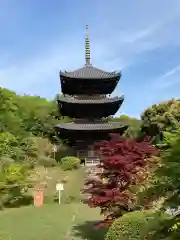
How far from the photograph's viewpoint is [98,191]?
12656 mm

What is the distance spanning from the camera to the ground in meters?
13.9

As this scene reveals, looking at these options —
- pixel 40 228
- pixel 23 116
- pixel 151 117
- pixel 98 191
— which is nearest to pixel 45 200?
pixel 40 228

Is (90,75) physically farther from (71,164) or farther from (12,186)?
(12,186)

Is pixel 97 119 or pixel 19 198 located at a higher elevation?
pixel 97 119

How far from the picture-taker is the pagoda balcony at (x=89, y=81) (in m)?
35.5

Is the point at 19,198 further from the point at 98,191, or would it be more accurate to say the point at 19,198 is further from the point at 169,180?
the point at 169,180

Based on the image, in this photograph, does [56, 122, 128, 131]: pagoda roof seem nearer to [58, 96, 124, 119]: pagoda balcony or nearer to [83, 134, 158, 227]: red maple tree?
[58, 96, 124, 119]: pagoda balcony

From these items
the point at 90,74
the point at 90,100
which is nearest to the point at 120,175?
the point at 90,100

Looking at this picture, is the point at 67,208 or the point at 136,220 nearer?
the point at 136,220

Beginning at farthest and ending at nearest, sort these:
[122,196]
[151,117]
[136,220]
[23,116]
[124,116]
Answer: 1. [124,116]
2. [23,116]
3. [151,117]
4. [122,196]
5. [136,220]

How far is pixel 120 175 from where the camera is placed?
489 inches

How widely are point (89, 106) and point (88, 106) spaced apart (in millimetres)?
92

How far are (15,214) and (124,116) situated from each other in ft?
178

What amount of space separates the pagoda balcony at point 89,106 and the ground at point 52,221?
12.5 meters
